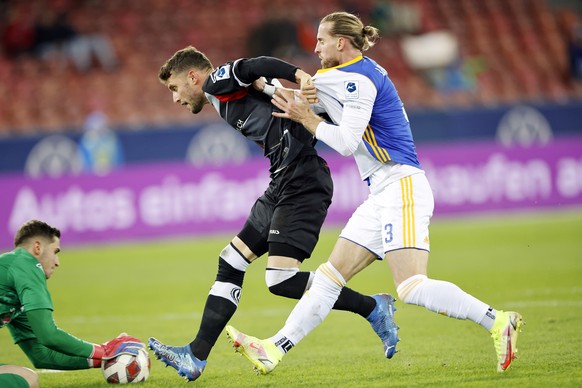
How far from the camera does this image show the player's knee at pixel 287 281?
6.48m

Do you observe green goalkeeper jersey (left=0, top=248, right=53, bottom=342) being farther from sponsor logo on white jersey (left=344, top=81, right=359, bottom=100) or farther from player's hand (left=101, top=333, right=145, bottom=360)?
sponsor logo on white jersey (left=344, top=81, right=359, bottom=100)

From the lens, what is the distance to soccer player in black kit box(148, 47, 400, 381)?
646 cm

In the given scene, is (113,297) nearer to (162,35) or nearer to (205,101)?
(205,101)

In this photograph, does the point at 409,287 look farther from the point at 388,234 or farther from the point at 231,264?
the point at 231,264

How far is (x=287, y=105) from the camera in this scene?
6.20 m

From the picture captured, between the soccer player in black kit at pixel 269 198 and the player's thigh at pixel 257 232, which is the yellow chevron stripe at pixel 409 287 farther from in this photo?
the player's thigh at pixel 257 232

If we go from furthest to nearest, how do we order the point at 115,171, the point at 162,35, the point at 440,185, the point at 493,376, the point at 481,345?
the point at 162,35 → the point at 440,185 → the point at 115,171 → the point at 481,345 → the point at 493,376

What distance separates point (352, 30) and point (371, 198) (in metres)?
1.15

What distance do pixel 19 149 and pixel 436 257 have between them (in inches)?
313

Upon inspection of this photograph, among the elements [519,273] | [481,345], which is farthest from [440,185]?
[481,345]

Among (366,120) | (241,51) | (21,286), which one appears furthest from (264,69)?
(241,51)

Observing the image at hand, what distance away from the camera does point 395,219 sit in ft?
19.8

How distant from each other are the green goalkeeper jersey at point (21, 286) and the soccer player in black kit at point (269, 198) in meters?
1.15

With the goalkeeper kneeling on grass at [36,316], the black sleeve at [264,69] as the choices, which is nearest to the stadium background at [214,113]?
the goalkeeper kneeling on grass at [36,316]
